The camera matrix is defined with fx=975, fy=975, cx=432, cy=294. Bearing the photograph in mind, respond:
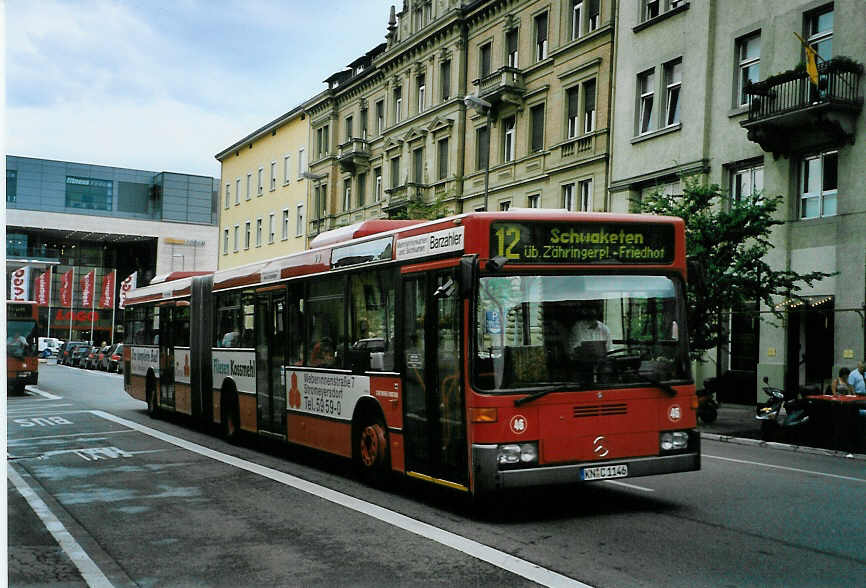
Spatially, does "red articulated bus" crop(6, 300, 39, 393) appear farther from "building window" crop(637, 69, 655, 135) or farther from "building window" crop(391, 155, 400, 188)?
"building window" crop(637, 69, 655, 135)

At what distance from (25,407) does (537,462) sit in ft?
64.2

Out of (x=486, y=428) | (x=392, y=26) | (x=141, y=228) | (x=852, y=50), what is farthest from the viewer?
(x=141, y=228)

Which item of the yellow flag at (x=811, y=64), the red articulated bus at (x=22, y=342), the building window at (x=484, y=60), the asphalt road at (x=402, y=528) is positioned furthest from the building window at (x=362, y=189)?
the asphalt road at (x=402, y=528)

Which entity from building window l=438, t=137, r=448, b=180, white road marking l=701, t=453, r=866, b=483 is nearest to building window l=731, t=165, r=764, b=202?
white road marking l=701, t=453, r=866, b=483

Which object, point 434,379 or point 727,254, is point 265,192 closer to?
point 727,254

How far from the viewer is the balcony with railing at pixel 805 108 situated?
73.8ft

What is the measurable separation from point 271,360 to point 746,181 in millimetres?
16653

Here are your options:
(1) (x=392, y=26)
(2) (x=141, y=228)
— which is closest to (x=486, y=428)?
(1) (x=392, y=26)

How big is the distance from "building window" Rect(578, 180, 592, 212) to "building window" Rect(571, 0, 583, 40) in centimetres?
529

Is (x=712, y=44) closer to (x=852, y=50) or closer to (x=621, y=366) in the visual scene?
(x=852, y=50)

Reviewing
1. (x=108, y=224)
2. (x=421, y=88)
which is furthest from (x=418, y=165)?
(x=108, y=224)

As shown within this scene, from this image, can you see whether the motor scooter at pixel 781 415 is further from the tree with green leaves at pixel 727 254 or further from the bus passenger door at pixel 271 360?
the bus passenger door at pixel 271 360

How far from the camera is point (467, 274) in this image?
8.23m

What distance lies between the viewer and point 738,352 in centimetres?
2634
